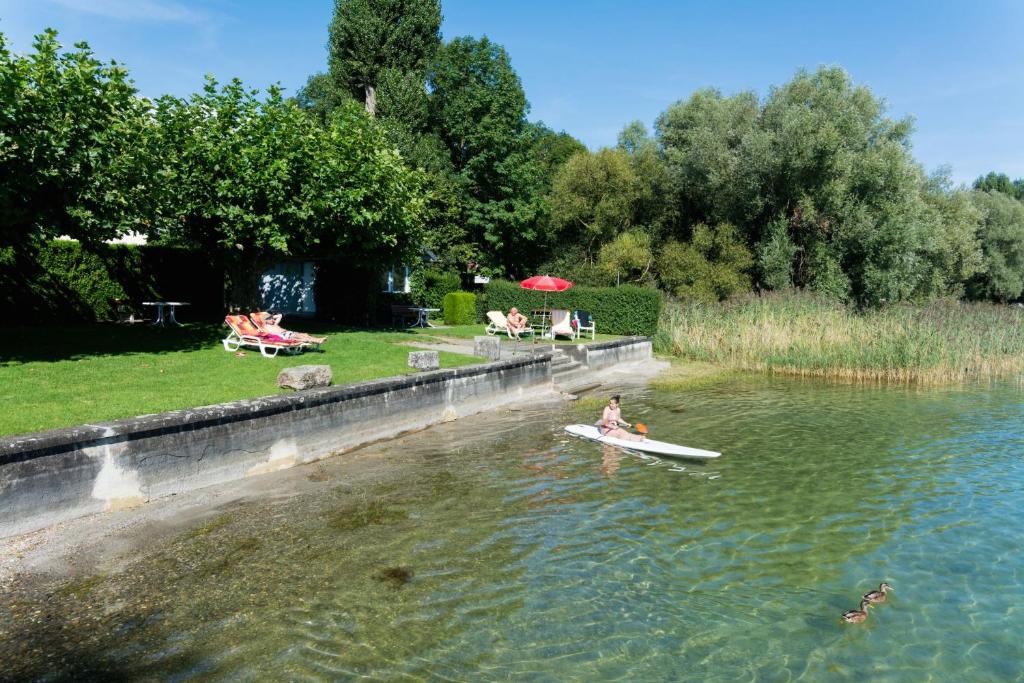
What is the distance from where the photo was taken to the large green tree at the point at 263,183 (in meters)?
17.4

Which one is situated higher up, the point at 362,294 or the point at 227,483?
the point at 362,294

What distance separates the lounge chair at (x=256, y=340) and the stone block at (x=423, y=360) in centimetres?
273

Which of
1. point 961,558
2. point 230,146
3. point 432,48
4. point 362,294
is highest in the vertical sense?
point 432,48

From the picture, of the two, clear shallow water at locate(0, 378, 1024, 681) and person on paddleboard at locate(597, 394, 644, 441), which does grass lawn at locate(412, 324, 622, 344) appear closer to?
person on paddleboard at locate(597, 394, 644, 441)

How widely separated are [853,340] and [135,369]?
2089 centimetres

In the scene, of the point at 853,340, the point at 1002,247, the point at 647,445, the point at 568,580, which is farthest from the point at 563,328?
the point at 1002,247

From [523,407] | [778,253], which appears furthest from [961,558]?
[778,253]

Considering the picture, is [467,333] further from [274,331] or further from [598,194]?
[598,194]

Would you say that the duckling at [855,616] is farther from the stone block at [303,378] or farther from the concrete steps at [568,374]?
the concrete steps at [568,374]

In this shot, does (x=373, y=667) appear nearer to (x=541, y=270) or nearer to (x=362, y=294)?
(x=362, y=294)

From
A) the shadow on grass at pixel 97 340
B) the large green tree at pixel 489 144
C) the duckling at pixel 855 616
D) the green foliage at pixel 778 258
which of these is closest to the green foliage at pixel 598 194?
the large green tree at pixel 489 144

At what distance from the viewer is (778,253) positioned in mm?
34219

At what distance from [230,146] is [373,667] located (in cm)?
1533

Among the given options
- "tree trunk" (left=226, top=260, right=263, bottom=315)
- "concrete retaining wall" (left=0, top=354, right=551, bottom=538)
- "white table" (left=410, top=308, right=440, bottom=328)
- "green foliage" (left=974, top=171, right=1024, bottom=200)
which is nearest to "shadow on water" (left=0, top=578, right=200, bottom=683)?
"concrete retaining wall" (left=0, top=354, right=551, bottom=538)
